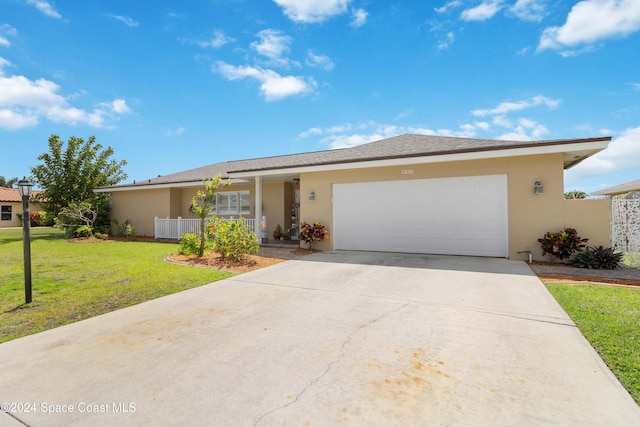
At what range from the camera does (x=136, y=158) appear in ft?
75.3

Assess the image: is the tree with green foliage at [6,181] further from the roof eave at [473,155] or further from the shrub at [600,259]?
the shrub at [600,259]

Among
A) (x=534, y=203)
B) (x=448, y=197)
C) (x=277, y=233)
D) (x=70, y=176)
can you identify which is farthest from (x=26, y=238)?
(x=70, y=176)

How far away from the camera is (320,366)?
2770 millimetres

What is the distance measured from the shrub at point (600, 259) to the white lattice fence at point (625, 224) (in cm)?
37

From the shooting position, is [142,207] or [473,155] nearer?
[473,155]

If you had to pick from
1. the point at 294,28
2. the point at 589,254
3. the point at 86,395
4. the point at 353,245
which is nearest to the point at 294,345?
the point at 86,395

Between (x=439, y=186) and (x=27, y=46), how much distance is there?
1515 centimetres

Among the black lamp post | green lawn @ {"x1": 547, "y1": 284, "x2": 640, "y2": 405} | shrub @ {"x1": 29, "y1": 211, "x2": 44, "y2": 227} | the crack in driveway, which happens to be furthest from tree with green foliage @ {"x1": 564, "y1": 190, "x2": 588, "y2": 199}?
shrub @ {"x1": 29, "y1": 211, "x2": 44, "y2": 227}

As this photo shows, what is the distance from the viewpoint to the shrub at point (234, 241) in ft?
27.2

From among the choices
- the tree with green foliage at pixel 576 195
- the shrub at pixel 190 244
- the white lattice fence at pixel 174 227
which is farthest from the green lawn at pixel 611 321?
the tree with green foliage at pixel 576 195

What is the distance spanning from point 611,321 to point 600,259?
4.84 meters

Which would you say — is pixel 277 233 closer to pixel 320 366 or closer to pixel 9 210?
pixel 320 366

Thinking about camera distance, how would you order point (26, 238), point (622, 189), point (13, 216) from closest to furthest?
point (26, 238) < point (622, 189) < point (13, 216)

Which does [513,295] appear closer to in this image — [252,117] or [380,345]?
[380,345]
